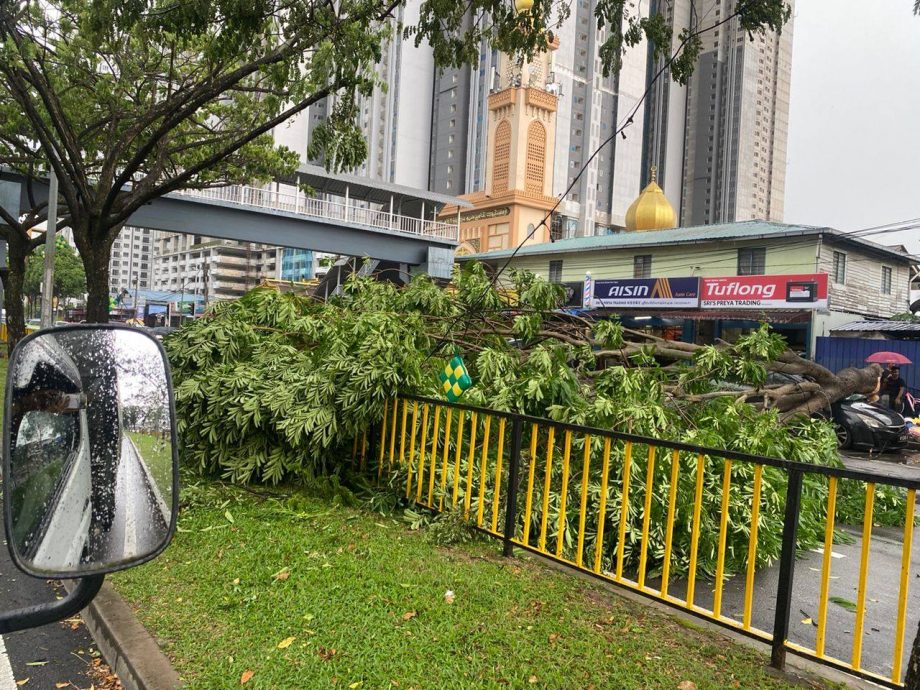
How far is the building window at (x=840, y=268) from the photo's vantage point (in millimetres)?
26237

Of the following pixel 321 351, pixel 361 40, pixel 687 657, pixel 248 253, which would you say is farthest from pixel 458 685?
pixel 248 253

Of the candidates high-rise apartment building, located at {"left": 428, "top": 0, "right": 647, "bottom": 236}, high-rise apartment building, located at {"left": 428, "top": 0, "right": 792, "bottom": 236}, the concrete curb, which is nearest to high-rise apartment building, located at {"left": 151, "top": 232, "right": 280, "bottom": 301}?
high-rise apartment building, located at {"left": 428, "top": 0, "right": 647, "bottom": 236}

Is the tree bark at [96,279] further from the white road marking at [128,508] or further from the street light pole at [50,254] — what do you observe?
the white road marking at [128,508]

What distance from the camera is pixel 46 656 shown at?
3340mm

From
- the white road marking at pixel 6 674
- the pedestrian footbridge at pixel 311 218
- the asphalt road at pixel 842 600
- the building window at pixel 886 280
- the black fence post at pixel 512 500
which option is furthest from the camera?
the building window at pixel 886 280

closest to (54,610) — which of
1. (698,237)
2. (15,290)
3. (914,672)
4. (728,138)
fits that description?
(914,672)

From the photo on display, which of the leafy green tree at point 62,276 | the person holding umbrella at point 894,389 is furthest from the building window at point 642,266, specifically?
the leafy green tree at point 62,276

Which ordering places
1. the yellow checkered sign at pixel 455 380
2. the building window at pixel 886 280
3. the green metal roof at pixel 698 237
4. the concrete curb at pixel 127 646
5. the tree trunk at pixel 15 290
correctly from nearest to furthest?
1. the concrete curb at pixel 127 646
2. the yellow checkered sign at pixel 455 380
3. the tree trunk at pixel 15 290
4. the green metal roof at pixel 698 237
5. the building window at pixel 886 280

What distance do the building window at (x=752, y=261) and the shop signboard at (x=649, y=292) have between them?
9.76 ft

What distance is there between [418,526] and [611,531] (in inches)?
54.2

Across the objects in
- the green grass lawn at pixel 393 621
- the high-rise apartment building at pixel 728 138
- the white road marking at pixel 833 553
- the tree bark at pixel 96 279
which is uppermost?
the high-rise apartment building at pixel 728 138

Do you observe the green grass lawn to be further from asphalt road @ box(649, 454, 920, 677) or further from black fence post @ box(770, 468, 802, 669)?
asphalt road @ box(649, 454, 920, 677)

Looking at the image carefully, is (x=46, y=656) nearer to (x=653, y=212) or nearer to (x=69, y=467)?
(x=69, y=467)

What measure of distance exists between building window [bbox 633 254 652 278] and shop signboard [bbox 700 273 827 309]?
4905 mm
